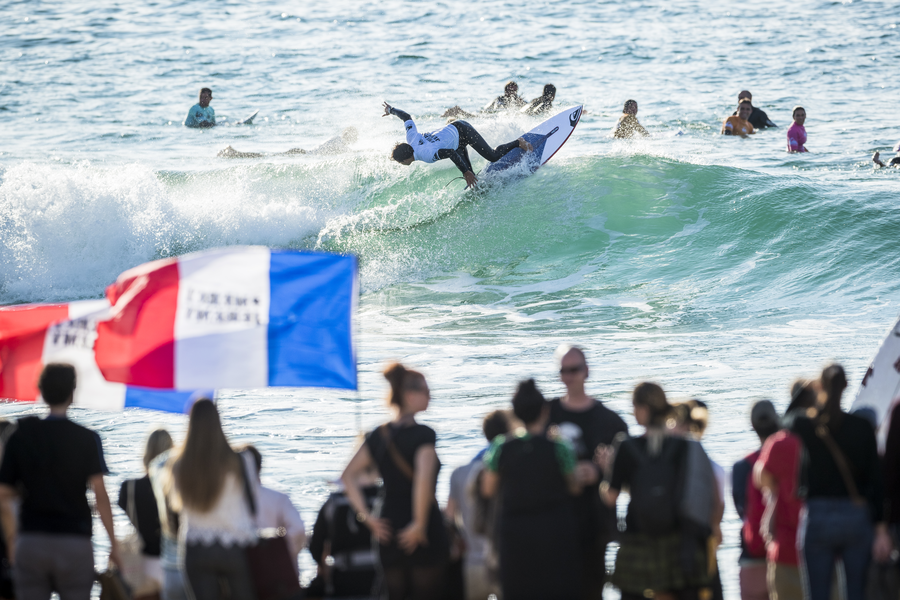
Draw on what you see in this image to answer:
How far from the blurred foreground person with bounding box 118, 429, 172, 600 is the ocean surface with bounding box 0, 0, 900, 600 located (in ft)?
6.59

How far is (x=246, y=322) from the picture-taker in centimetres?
445

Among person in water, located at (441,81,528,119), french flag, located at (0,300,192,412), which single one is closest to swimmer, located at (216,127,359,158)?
person in water, located at (441,81,528,119)

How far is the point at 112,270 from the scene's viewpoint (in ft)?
54.5

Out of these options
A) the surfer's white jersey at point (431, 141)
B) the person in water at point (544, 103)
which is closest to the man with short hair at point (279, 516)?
the surfer's white jersey at point (431, 141)

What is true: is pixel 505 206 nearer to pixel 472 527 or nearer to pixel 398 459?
pixel 472 527

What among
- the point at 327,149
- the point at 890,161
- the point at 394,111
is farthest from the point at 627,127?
the point at 394,111

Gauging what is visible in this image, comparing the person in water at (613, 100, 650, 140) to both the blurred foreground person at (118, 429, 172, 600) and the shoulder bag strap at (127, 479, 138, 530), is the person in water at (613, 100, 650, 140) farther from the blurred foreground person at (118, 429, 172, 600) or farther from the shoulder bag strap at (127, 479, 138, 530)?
the shoulder bag strap at (127, 479, 138, 530)

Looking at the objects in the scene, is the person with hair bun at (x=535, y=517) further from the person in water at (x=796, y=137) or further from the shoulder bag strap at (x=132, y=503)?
the person in water at (x=796, y=137)

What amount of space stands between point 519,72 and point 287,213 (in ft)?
47.5

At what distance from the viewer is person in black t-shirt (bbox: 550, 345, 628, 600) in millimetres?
3734

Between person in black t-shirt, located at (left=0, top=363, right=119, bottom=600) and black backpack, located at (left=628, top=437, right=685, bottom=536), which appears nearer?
black backpack, located at (left=628, top=437, right=685, bottom=536)

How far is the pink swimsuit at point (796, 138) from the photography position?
18.8m

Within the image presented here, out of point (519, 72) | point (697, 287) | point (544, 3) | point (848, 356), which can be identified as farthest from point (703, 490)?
point (544, 3)

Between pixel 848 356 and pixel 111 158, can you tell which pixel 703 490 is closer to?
pixel 848 356
